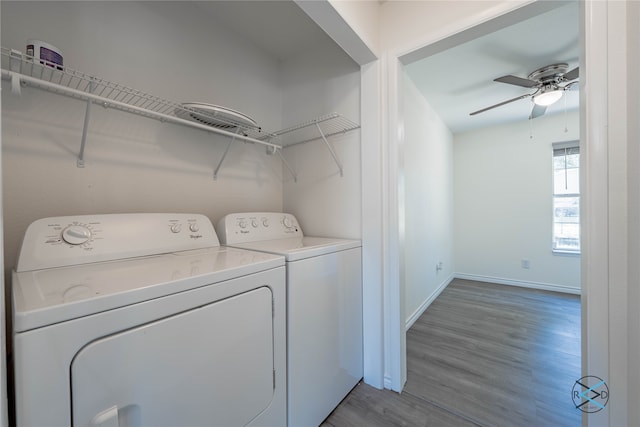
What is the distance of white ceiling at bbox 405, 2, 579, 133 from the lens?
1.78 metres

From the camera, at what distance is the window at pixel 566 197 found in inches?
134

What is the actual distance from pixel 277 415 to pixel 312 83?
7.00 ft

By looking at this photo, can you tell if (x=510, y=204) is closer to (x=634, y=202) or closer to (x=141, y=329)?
(x=634, y=202)

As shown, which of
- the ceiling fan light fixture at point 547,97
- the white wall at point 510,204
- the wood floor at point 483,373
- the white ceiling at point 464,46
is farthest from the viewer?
the white wall at point 510,204

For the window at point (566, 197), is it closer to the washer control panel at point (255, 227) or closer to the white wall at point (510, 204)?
the white wall at point (510, 204)

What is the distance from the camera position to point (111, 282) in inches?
28.0

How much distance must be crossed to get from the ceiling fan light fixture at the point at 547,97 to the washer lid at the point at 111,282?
2971mm

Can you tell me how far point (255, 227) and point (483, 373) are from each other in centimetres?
189

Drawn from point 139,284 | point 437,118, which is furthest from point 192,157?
point 437,118

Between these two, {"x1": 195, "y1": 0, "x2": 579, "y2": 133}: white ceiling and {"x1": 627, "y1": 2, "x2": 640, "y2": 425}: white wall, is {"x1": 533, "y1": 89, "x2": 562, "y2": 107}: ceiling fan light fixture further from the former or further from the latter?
{"x1": 627, "y1": 2, "x2": 640, "y2": 425}: white wall

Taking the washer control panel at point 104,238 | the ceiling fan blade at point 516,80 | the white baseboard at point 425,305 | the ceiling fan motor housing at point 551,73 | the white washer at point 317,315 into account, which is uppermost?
the ceiling fan motor housing at point 551,73

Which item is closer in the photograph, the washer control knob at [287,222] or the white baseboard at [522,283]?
the washer control knob at [287,222]

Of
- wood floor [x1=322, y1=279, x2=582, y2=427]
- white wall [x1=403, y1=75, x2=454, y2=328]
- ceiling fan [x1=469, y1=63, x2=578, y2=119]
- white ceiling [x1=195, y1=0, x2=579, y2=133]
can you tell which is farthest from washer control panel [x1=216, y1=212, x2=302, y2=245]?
ceiling fan [x1=469, y1=63, x2=578, y2=119]

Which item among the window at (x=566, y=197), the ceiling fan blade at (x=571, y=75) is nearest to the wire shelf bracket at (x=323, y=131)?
the ceiling fan blade at (x=571, y=75)
